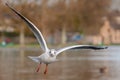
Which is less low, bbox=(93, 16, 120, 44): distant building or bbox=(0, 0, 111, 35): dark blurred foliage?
bbox=(0, 0, 111, 35): dark blurred foliage

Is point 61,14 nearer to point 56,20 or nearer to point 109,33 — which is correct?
point 56,20

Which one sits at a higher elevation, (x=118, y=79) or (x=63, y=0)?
(x=63, y=0)

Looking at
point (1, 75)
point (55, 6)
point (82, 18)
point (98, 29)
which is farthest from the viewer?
point (98, 29)

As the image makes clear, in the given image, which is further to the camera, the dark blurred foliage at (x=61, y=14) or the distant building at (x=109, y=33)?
the distant building at (x=109, y=33)

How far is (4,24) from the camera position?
306 ft

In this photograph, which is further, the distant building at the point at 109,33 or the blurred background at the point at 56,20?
the distant building at the point at 109,33

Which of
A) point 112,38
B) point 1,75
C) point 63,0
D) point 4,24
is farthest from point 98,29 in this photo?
point 1,75

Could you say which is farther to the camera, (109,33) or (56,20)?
(109,33)

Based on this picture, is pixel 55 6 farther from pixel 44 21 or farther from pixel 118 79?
pixel 118 79

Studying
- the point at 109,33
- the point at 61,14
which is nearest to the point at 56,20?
the point at 61,14

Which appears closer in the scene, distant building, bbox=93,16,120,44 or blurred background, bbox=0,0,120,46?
blurred background, bbox=0,0,120,46

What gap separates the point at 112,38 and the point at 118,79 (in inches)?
4209

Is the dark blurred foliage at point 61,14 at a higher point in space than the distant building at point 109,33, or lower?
higher

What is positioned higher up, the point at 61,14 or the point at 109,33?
the point at 61,14
